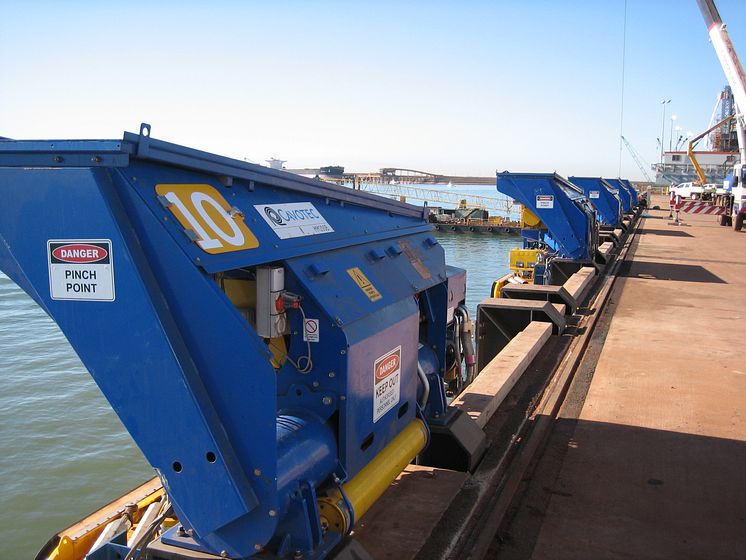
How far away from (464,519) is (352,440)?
93cm

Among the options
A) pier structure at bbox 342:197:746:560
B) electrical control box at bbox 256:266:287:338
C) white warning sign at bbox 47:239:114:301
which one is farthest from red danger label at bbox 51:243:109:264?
pier structure at bbox 342:197:746:560

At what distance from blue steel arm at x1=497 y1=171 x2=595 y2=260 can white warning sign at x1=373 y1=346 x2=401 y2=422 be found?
11013 millimetres

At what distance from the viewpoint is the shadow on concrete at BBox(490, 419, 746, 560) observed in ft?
11.8

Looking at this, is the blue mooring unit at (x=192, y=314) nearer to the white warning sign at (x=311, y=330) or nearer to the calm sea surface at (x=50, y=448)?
the white warning sign at (x=311, y=330)

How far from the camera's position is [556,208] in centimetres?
1410

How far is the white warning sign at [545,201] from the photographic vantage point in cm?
1403

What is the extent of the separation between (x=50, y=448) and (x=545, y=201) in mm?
10024

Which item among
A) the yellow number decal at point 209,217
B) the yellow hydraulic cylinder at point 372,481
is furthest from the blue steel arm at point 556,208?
the yellow number decal at point 209,217

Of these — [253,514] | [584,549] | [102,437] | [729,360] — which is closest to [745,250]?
[729,360]

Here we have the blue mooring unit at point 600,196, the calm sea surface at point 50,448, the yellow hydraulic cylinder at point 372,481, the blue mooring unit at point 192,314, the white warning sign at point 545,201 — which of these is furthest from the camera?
the blue mooring unit at point 600,196

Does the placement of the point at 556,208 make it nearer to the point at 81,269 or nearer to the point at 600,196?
the point at 600,196

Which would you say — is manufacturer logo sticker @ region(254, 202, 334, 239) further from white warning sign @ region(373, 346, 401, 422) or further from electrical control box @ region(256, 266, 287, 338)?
white warning sign @ region(373, 346, 401, 422)

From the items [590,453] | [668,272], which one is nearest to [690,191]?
[668,272]

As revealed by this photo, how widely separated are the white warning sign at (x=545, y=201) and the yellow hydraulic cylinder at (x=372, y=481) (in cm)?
1068
